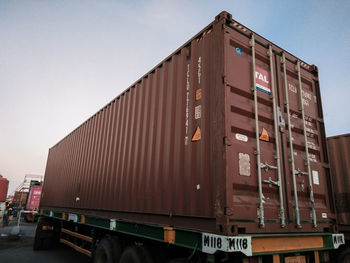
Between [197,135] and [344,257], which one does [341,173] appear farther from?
[197,135]

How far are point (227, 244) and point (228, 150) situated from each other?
97cm

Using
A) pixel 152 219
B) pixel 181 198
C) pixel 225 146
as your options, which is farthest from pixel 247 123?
pixel 152 219

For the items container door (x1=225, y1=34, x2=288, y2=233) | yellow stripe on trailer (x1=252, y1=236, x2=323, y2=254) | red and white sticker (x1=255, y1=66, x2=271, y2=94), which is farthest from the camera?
red and white sticker (x1=255, y1=66, x2=271, y2=94)

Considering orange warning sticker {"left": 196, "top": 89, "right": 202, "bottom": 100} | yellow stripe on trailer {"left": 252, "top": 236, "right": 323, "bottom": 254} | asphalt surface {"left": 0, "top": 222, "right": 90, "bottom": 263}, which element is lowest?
asphalt surface {"left": 0, "top": 222, "right": 90, "bottom": 263}

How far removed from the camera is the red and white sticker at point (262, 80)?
3632 mm

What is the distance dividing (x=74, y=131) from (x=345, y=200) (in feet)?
25.4

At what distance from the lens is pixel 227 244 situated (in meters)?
2.46

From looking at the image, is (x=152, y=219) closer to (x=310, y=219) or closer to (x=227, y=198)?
(x=227, y=198)

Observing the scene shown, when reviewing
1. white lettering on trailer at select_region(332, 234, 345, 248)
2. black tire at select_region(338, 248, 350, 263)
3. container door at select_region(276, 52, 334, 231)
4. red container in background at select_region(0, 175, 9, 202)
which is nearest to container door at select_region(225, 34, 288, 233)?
container door at select_region(276, 52, 334, 231)

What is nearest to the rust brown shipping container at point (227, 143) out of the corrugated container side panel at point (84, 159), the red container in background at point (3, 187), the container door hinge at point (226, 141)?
the container door hinge at point (226, 141)

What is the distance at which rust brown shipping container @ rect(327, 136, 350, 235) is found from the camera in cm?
502

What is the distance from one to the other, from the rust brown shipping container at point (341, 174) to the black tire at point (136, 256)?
3671 millimetres

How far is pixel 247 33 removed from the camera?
374cm

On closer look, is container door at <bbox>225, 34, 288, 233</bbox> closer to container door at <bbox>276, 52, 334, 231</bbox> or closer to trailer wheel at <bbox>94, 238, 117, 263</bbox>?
container door at <bbox>276, 52, 334, 231</bbox>
